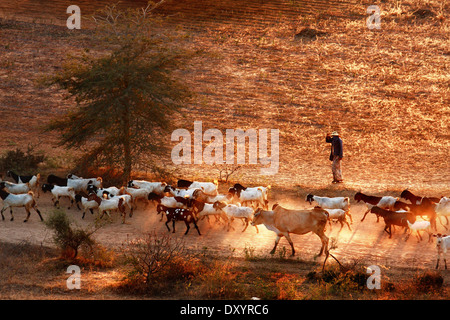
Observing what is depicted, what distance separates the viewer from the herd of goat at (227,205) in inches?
656

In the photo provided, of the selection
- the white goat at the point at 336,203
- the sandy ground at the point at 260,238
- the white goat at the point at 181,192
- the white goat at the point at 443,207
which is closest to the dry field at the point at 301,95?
the sandy ground at the point at 260,238

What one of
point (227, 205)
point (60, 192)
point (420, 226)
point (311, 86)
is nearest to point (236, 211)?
point (227, 205)

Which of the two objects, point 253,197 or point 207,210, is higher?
point 253,197

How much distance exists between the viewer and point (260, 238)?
17859 millimetres

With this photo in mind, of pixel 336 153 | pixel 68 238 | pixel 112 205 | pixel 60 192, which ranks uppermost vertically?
pixel 336 153

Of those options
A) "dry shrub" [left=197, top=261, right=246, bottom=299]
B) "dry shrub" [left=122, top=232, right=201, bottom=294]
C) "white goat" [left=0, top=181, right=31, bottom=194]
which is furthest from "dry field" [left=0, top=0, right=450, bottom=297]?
"dry shrub" [left=197, top=261, right=246, bottom=299]

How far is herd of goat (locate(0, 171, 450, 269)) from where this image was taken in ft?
54.7

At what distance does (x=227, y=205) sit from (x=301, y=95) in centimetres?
1936

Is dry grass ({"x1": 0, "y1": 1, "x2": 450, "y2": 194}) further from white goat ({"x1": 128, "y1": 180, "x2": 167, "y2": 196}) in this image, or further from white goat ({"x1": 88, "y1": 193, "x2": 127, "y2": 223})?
white goat ({"x1": 88, "y1": 193, "x2": 127, "y2": 223})

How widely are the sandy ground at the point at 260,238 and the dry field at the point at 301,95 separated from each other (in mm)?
59

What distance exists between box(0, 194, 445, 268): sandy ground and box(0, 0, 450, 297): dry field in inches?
2.3

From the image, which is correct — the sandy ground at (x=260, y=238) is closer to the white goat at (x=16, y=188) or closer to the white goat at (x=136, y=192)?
the white goat at (x=136, y=192)

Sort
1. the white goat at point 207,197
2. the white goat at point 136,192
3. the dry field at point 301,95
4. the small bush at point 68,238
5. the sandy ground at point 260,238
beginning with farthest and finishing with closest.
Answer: the white goat at point 136,192
the white goat at point 207,197
the dry field at point 301,95
the sandy ground at point 260,238
the small bush at point 68,238

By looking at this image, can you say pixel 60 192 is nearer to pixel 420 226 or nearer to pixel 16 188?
pixel 16 188
